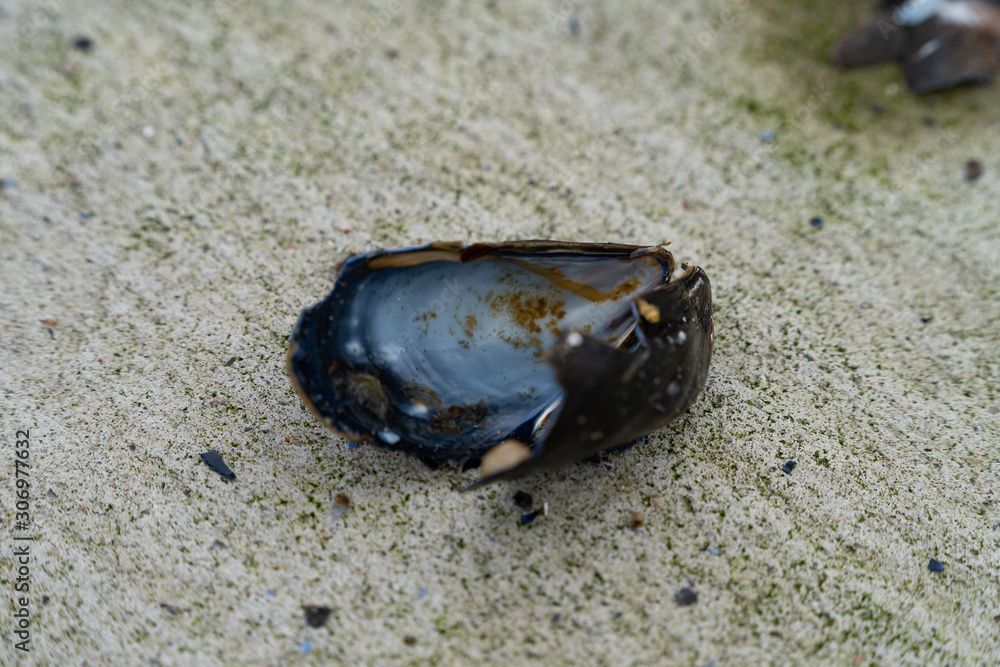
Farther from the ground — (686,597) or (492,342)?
(492,342)

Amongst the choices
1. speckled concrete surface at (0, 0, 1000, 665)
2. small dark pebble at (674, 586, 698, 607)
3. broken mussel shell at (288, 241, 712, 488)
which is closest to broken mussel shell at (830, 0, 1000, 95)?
speckled concrete surface at (0, 0, 1000, 665)

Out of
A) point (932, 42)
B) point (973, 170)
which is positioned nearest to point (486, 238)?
point (973, 170)

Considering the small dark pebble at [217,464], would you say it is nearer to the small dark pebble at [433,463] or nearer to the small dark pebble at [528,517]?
the small dark pebble at [433,463]

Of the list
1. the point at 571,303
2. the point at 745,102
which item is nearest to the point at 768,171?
the point at 745,102

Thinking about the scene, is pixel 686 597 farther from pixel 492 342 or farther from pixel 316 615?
pixel 316 615

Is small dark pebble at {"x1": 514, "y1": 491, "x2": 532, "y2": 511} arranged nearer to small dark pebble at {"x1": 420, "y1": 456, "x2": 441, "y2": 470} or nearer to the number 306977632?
small dark pebble at {"x1": 420, "y1": 456, "x2": 441, "y2": 470}

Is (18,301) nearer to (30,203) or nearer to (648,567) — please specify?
(30,203)
